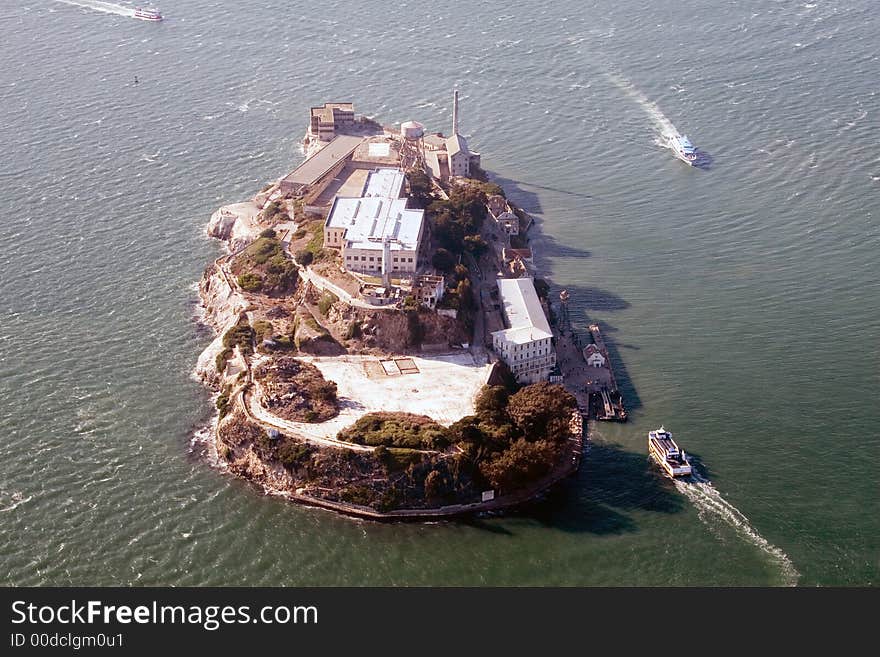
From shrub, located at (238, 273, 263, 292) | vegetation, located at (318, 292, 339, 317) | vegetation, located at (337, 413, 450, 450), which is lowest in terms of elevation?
vegetation, located at (337, 413, 450, 450)

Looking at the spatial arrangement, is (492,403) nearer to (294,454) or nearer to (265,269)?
(294,454)

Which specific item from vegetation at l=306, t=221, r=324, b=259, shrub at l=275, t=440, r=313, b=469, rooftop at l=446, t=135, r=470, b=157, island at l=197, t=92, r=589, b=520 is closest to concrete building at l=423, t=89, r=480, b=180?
rooftop at l=446, t=135, r=470, b=157

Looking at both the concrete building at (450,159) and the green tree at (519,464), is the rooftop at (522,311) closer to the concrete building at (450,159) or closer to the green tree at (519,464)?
the green tree at (519,464)

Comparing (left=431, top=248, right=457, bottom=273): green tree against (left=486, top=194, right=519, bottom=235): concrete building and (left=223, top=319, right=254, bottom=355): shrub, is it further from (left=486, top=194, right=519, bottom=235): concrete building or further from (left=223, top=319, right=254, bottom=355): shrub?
(left=223, top=319, right=254, bottom=355): shrub

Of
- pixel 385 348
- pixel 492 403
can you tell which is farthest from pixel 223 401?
pixel 492 403

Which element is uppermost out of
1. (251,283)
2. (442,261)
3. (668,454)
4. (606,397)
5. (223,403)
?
(442,261)

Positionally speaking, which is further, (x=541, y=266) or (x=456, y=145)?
(x=456, y=145)
